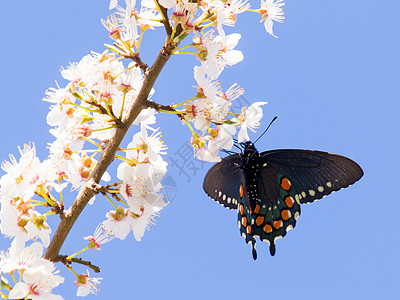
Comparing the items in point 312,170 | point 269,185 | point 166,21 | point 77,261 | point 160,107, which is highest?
point 269,185

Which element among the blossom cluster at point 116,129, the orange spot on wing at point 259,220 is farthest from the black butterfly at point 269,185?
the blossom cluster at point 116,129

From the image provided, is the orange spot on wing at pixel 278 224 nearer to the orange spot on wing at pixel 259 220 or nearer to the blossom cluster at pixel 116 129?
the orange spot on wing at pixel 259 220

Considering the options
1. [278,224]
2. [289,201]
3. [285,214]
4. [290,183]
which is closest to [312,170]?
[290,183]

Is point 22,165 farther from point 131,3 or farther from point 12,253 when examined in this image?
point 131,3

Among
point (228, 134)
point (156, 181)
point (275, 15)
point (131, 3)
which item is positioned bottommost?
point (156, 181)

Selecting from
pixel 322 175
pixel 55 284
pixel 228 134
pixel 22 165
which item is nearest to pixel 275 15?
pixel 228 134

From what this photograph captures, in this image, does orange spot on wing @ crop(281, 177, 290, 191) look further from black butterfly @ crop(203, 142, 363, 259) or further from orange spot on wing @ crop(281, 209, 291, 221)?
orange spot on wing @ crop(281, 209, 291, 221)

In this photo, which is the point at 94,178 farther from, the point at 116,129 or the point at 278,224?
the point at 278,224
